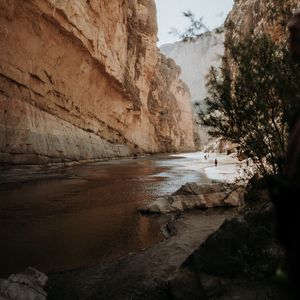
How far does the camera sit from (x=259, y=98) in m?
6.77

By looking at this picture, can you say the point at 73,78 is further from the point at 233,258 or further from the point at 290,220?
the point at 290,220

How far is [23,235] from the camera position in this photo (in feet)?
32.2

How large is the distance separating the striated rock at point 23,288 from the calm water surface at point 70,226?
53.7 inches

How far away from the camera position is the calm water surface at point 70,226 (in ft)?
26.4

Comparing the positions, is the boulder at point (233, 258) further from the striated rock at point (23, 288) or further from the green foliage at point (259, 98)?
the striated rock at point (23, 288)

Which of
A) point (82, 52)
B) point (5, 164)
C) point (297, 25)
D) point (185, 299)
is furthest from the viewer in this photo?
point (82, 52)

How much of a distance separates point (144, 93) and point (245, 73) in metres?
57.6

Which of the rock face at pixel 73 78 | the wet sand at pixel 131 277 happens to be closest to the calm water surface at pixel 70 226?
the wet sand at pixel 131 277

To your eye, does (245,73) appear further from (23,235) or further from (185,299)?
(23,235)

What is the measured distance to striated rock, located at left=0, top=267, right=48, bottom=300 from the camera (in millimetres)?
5238

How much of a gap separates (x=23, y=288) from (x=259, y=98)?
577 centimetres

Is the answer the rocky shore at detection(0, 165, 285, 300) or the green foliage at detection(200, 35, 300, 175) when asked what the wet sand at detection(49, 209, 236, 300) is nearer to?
the rocky shore at detection(0, 165, 285, 300)

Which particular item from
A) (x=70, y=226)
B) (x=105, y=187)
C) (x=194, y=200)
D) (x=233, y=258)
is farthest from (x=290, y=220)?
(x=105, y=187)

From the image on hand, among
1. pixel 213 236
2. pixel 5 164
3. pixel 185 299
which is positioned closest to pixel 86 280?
pixel 185 299
